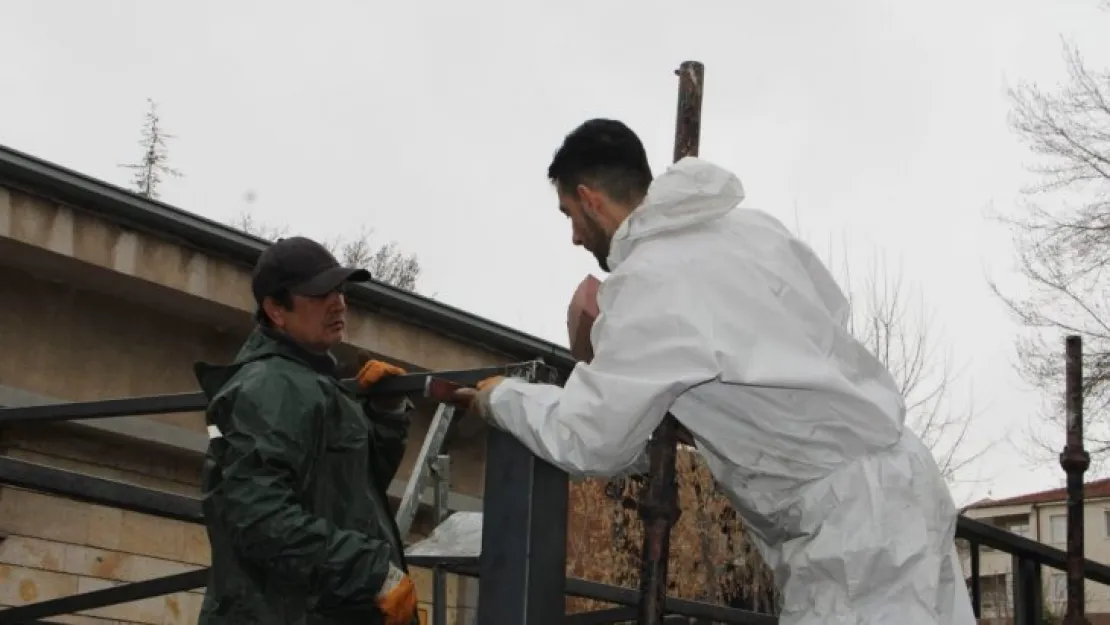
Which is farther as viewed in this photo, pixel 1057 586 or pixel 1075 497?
pixel 1057 586

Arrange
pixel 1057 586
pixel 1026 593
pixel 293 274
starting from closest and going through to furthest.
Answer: pixel 293 274, pixel 1026 593, pixel 1057 586

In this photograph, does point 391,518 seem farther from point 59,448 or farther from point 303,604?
point 59,448

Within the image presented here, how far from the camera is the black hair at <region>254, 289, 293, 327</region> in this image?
3.03 meters

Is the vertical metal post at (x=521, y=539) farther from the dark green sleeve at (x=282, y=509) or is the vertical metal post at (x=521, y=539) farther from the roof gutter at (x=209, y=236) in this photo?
the roof gutter at (x=209, y=236)

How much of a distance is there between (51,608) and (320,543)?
1498 mm

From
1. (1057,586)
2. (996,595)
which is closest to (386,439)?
(996,595)

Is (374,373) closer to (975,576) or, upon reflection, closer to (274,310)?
(274,310)

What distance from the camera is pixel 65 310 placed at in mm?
7203

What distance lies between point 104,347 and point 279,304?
4724mm

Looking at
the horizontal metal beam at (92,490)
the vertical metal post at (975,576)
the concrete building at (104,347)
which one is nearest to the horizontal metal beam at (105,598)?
the horizontal metal beam at (92,490)

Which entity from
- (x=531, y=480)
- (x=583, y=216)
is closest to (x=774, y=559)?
(x=531, y=480)

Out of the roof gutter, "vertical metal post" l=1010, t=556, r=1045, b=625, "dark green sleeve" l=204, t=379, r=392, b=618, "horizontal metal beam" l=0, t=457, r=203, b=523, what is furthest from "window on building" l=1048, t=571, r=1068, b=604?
"dark green sleeve" l=204, t=379, r=392, b=618

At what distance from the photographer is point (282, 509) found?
2.61m

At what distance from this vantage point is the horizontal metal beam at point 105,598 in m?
3.62
